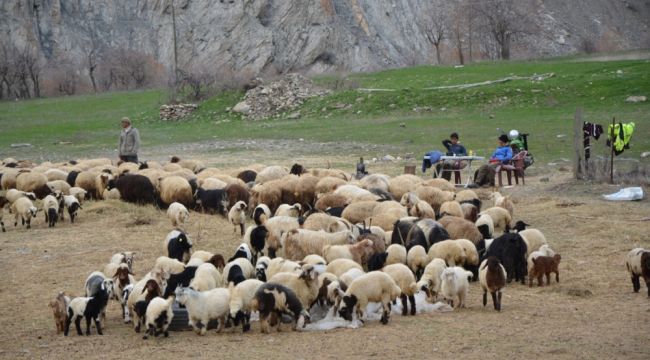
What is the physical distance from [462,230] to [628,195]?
551 centimetres

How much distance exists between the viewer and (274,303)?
9664mm

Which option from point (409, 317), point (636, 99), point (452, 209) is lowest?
point (409, 317)

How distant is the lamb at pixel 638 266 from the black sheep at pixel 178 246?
5.73 m

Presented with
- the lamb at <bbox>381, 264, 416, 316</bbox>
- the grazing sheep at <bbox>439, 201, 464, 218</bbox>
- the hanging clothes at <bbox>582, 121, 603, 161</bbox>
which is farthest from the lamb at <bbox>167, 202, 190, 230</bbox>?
the hanging clothes at <bbox>582, 121, 603, 161</bbox>

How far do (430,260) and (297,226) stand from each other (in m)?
2.52

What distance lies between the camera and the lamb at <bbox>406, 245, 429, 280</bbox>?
37.9ft

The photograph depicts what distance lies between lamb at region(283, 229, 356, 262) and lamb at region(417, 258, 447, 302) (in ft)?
6.15

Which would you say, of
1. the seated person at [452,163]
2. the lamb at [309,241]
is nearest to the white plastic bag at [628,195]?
the seated person at [452,163]

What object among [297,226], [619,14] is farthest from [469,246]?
[619,14]

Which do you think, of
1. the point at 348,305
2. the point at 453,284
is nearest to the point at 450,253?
the point at 453,284

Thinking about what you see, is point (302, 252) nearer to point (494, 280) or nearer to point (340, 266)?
point (340, 266)

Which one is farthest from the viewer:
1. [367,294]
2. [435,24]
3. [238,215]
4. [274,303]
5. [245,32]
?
[435,24]

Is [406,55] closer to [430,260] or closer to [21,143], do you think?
[21,143]

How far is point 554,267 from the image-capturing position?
11.5m
